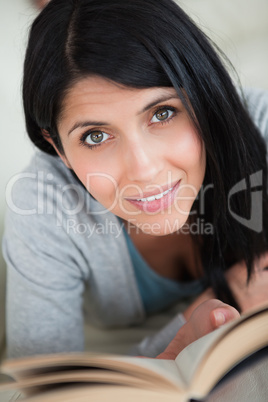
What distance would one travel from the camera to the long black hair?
712 millimetres

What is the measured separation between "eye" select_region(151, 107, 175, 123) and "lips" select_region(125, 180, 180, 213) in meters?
0.14

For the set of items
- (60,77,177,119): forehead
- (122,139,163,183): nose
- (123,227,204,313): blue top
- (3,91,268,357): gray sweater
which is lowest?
(123,227,204,313): blue top

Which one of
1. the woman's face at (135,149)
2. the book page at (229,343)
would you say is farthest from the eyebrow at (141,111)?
the book page at (229,343)

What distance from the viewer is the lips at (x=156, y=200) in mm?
865

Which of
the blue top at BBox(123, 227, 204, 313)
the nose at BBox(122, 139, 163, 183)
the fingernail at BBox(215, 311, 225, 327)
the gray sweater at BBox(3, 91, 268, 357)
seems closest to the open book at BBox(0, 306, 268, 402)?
the fingernail at BBox(215, 311, 225, 327)

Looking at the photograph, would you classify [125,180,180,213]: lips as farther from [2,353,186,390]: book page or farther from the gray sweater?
[2,353,186,390]: book page

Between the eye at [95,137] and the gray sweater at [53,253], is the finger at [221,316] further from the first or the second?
the eye at [95,137]

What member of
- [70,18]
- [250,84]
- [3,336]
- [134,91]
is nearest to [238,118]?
[134,91]

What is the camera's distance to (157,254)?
3.95 feet

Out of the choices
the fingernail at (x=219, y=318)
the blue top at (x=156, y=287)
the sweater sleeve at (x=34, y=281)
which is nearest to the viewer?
the fingernail at (x=219, y=318)

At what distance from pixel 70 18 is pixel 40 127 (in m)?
0.23

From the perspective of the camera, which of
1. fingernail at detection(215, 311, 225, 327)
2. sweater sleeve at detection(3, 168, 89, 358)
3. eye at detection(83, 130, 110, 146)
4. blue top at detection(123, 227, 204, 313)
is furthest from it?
blue top at detection(123, 227, 204, 313)

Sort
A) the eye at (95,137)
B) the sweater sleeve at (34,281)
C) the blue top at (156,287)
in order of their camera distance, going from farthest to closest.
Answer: the blue top at (156,287) < the sweater sleeve at (34,281) < the eye at (95,137)

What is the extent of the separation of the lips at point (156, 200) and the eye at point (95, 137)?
13cm
